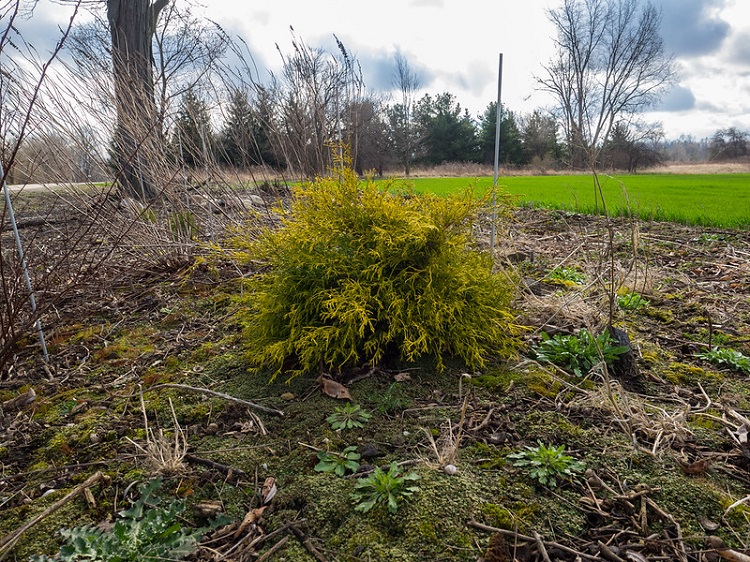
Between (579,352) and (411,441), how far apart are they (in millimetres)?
1231

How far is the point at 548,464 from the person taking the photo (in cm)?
176

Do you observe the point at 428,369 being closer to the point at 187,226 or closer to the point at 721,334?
the point at 721,334

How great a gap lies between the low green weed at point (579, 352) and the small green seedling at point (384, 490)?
124 centimetres

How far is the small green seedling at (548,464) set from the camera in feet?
5.66

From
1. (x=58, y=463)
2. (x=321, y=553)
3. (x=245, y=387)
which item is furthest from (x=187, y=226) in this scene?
(x=321, y=553)

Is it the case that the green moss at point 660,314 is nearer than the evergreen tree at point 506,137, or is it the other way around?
the green moss at point 660,314

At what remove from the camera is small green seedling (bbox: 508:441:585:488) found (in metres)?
1.73

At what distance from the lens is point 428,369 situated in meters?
2.59

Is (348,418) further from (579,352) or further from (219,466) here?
(579,352)

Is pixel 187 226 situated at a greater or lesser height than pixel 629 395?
greater

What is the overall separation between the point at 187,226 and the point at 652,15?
38.3 metres

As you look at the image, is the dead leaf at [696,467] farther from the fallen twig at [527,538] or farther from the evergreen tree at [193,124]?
the evergreen tree at [193,124]

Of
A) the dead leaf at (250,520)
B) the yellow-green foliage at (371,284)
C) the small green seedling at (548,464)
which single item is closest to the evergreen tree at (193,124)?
the yellow-green foliage at (371,284)

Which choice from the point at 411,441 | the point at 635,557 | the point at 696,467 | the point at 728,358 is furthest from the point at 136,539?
the point at 728,358
